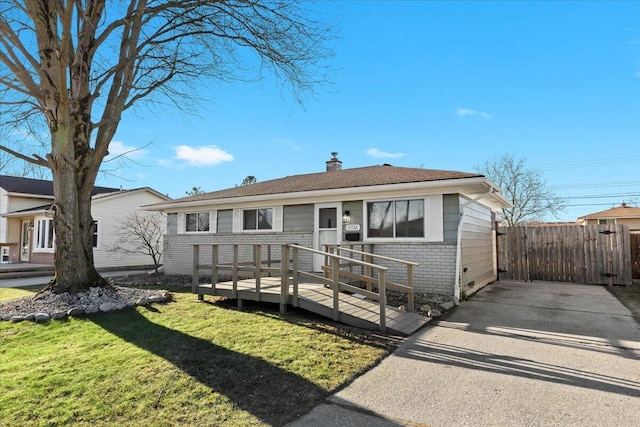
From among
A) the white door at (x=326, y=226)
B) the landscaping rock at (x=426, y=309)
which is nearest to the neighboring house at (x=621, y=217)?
the white door at (x=326, y=226)

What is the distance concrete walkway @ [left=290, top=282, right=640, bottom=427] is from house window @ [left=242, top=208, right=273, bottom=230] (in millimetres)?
7062

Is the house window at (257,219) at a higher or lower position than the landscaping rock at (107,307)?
higher

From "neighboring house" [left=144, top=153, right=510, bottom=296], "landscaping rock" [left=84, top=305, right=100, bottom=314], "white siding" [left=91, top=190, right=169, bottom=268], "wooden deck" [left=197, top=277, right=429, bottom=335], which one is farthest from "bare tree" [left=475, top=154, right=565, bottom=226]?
"landscaping rock" [left=84, top=305, right=100, bottom=314]

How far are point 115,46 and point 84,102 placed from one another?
194 centimetres

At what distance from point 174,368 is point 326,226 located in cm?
718

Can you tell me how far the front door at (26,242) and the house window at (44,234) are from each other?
7.08 ft

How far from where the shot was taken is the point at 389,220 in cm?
980

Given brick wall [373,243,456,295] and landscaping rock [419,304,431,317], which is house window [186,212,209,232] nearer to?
brick wall [373,243,456,295]

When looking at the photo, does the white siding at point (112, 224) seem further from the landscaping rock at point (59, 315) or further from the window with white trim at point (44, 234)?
the landscaping rock at point (59, 315)

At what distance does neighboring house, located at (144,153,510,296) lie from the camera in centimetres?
884

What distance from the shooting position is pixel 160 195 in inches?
885

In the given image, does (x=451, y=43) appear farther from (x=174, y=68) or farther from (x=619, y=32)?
(x=174, y=68)

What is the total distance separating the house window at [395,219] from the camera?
937cm

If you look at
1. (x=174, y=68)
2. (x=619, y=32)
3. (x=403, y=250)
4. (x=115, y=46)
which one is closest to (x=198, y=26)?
(x=174, y=68)
